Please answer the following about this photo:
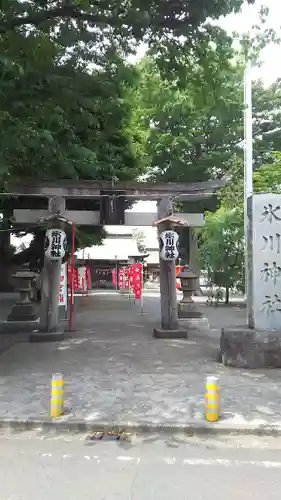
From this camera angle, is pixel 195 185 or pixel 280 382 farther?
pixel 195 185

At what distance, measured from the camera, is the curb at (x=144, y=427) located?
6008 millimetres

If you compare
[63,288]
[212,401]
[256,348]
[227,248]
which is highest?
[227,248]

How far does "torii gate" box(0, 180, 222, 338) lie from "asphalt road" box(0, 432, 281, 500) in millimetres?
7632

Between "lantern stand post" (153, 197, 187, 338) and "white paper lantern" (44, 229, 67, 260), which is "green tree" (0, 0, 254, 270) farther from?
"lantern stand post" (153, 197, 187, 338)

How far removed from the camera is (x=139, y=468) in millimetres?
4855

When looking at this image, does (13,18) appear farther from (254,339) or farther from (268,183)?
(268,183)

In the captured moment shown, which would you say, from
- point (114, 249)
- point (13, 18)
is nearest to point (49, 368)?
point (13, 18)

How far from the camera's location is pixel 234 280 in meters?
21.9

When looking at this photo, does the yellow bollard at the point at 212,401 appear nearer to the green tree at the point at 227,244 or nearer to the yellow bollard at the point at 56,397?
the yellow bollard at the point at 56,397

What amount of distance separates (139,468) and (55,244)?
8.88 meters

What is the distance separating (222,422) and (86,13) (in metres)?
6.38

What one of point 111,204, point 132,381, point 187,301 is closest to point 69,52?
point 111,204

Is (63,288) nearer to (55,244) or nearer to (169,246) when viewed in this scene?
(55,244)

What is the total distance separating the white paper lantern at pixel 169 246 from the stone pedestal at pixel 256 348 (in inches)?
173
